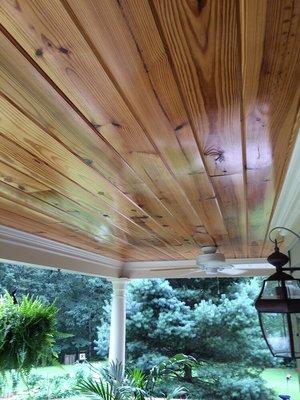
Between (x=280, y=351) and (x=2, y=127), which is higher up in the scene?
(x=2, y=127)

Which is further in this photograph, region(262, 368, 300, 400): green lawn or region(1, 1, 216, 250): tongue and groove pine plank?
region(262, 368, 300, 400): green lawn

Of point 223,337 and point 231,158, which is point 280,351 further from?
point 223,337

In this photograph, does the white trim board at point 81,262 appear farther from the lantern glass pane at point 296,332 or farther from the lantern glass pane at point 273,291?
the lantern glass pane at point 296,332

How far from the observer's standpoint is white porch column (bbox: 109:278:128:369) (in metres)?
4.08

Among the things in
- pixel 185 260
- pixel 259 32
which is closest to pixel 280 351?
pixel 259 32

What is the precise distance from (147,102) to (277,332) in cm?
107

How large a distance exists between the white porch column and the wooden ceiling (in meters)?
2.66

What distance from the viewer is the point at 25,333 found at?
213 cm

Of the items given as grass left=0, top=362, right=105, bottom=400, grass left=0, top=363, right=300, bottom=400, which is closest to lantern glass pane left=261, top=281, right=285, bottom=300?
grass left=0, top=362, right=105, bottom=400

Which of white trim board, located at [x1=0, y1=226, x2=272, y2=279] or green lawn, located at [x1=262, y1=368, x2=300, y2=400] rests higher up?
white trim board, located at [x1=0, y1=226, x2=272, y2=279]

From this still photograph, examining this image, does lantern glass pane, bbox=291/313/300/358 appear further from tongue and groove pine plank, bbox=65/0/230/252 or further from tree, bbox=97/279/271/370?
tree, bbox=97/279/271/370

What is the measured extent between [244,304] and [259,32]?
6158 millimetres

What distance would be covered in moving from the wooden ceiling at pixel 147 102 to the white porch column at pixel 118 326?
8.72 ft

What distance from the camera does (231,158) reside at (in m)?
1.24
